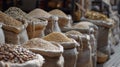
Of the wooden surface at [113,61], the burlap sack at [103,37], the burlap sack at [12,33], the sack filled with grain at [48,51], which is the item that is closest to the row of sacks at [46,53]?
the sack filled with grain at [48,51]

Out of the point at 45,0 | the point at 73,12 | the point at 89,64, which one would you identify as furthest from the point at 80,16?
the point at 89,64

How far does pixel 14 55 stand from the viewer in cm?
221

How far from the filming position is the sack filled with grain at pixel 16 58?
2080 millimetres

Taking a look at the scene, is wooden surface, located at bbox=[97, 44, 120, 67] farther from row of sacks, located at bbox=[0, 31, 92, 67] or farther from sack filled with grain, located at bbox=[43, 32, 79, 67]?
sack filled with grain, located at bbox=[43, 32, 79, 67]

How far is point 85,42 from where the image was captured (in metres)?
4.18

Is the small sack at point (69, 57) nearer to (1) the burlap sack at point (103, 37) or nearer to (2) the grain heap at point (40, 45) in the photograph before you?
(2) the grain heap at point (40, 45)

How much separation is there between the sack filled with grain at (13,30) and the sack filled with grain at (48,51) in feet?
0.92

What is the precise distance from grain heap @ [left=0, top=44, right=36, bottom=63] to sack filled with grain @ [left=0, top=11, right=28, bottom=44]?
68 centimetres

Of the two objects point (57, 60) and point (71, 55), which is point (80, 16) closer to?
point (71, 55)

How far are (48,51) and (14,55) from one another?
19.2 inches

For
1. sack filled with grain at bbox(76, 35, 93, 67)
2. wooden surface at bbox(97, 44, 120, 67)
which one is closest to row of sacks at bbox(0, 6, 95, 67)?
sack filled with grain at bbox(76, 35, 93, 67)

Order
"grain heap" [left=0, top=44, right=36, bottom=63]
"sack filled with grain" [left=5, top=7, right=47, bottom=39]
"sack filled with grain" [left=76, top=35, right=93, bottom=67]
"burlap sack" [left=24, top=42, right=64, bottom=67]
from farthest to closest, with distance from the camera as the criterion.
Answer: "sack filled with grain" [left=76, top=35, right=93, bottom=67], "sack filled with grain" [left=5, top=7, right=47, bottom=39], "burlap sack" [left=24, top=42, right=64, bottom=67], "grain heap" [left=0, top=44, right=36, bottom=63]

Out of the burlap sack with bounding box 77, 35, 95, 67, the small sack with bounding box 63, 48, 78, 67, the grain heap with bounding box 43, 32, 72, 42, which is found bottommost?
the burlap sack with bounding box 77, 35, 95, 67

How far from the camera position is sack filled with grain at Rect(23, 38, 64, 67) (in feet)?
8.72
